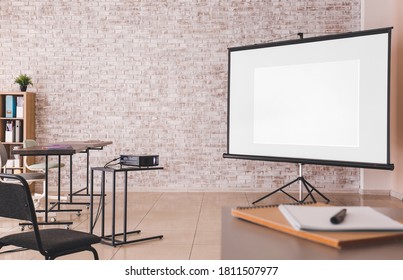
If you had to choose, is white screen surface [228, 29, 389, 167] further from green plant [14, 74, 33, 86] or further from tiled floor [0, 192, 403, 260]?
green plant [14, 74, 33, 86]

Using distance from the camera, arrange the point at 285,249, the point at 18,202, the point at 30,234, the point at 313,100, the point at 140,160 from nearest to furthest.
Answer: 1. the point at 285,249
2. the point at 18,202
3. the point at 30,234
4. the point at 140,160
5. the point at 313,100

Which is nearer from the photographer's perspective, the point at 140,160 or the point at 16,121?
the point at 140,160

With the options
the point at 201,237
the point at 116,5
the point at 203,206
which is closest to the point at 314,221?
the point at 201,237

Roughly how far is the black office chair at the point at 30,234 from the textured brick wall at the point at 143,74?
14.5 feet

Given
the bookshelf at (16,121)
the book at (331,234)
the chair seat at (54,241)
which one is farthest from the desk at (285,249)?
the bookshelf at (16,121)

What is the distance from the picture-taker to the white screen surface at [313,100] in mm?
4004

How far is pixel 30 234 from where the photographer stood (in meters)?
2.27

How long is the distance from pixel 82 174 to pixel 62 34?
1999mm

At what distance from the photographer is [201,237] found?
3973 mm

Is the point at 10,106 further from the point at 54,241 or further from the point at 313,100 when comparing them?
the point at 54,241

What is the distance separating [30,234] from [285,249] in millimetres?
1682

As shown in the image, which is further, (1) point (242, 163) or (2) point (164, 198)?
(1) point (242, 163)

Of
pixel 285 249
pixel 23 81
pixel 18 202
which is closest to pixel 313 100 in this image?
pixel 18 202

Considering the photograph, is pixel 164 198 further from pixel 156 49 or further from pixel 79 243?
pixel 79 243
